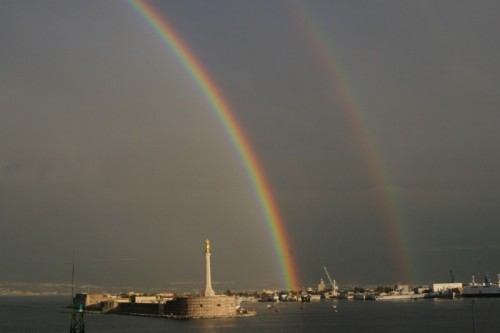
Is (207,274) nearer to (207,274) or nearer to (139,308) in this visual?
(207,274)

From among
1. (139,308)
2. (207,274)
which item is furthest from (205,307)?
(139,308)

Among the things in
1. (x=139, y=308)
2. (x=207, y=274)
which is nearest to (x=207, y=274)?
(x=207, y=274)

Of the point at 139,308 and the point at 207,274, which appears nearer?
the point at 207,274

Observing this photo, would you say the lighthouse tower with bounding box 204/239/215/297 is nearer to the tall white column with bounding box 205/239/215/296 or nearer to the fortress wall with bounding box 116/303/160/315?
the tall white column with bounding box 205/239/215/296

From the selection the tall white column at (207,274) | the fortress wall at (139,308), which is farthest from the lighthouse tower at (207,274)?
the fortress wall at (139,308)

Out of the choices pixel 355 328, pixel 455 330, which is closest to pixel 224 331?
pixel 355 328

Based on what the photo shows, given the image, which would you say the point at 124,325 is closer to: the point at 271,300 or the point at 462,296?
the point at 271,300

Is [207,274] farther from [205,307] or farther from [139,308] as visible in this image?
[139,308]

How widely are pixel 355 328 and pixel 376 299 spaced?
123366 mm

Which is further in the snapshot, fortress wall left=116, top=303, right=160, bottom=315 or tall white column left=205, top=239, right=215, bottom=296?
fortress wall left=116, top=303, right=160, bottom=315

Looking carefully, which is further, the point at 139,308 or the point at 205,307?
the point at 139,308

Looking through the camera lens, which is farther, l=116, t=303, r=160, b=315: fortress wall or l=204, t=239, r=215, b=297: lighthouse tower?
l=116, t=303, r=160, b=315: fortress wall

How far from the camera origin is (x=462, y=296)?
586 ft

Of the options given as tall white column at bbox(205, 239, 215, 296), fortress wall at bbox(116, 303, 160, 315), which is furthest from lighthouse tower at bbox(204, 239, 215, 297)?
fortress wall at bbox(116, 303, 160, 315)
